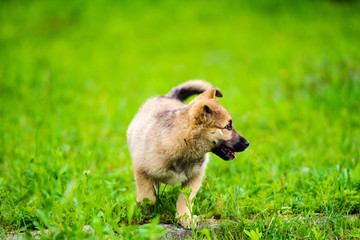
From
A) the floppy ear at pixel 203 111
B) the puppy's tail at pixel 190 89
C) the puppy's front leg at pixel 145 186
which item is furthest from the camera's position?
the puppy's tail at pixel 190 89

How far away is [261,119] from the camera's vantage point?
258 inches

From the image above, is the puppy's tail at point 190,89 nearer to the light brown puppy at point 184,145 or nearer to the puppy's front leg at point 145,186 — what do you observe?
the light brown puppy at point 184,145

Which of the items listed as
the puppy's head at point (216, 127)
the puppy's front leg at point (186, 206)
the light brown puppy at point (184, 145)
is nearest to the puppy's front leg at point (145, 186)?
the light brown puppy at point (184, 145)

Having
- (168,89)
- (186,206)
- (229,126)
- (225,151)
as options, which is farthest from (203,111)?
(168,89)

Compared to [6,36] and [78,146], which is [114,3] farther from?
[78,146]

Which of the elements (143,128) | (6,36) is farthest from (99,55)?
(143,128)

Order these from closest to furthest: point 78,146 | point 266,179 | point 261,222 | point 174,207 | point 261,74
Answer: point 261,222
point 174,207
point 266,179
point 78,146
point 261,74

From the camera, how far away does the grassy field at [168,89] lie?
323 centimetres

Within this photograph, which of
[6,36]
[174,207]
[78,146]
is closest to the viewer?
[174,207]

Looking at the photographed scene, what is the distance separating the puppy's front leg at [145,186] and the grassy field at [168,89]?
0.15 m

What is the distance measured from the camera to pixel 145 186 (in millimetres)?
3467

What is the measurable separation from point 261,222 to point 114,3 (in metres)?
13.2

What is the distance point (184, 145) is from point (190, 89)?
48.9 inches

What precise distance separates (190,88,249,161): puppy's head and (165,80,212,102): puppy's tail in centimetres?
87
